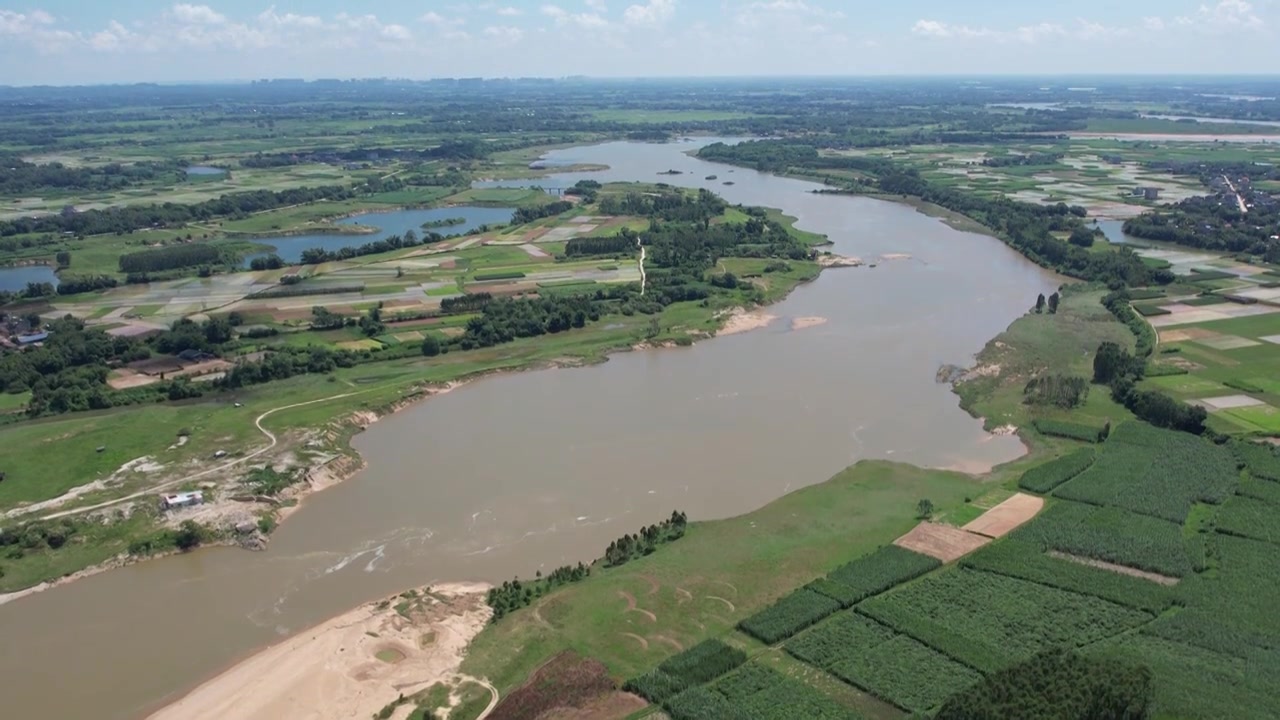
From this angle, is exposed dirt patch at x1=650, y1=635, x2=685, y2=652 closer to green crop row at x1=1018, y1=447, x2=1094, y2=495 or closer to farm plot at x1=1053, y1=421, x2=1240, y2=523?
green crop row at x1=1018, y1=447, x2=1094, y2=495

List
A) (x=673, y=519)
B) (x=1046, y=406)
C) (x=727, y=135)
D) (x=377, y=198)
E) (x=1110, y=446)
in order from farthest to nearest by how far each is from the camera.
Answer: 1. (x=727, y=135)
2. (x=377, y=198)
3. (x=1046, y=406)
4. (x=1110, y=446)
5. (x=673, y=519)

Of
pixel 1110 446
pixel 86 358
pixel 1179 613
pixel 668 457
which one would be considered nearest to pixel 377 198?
pixel 86 358

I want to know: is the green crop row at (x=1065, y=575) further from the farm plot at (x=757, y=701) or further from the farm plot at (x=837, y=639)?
the farm plot at (x=757, y=701)

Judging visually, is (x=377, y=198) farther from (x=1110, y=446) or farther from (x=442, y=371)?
(x=1110, y=446)

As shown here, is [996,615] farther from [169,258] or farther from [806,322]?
[169,258]

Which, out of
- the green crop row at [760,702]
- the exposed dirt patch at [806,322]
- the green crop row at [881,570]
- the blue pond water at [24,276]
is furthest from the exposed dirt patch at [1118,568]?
the blue pond water at [24,276]
